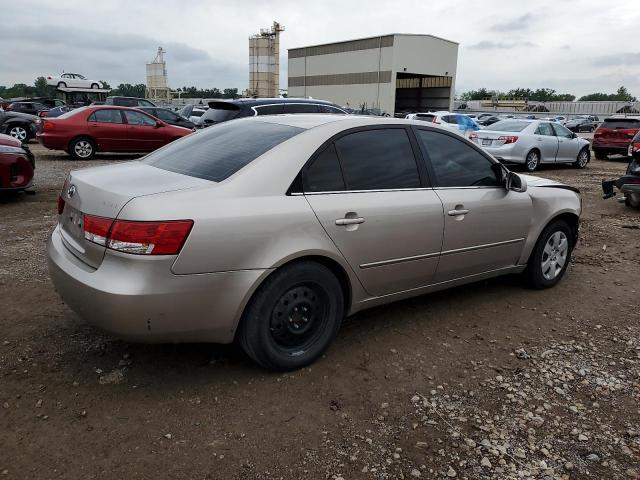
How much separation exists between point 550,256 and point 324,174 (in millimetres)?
2797

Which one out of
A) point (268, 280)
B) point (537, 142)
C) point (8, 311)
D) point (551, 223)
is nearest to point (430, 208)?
point (268, 280)

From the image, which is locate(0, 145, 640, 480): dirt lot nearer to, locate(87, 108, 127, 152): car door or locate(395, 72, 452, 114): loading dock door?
locate(87, 108, 127, 152): car door

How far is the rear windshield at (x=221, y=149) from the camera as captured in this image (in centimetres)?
321

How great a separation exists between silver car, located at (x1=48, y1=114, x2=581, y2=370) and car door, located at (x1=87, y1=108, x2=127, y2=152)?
10951 mm

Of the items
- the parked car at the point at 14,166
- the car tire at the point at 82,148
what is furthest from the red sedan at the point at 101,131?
the parked car at the point at 14,166

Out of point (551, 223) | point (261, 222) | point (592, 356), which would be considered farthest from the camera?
point (551, 223)

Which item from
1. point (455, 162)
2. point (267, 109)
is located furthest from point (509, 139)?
point (455, 162)

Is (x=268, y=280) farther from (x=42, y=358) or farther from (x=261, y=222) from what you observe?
(x=42, y=358)

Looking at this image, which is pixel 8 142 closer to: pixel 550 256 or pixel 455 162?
pixel 455 162

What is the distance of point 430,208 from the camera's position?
374 cm

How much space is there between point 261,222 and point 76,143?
496 inches

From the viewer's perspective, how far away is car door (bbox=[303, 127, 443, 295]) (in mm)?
3275

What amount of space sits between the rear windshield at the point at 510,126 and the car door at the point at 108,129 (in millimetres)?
10374

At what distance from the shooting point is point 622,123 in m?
18.6
